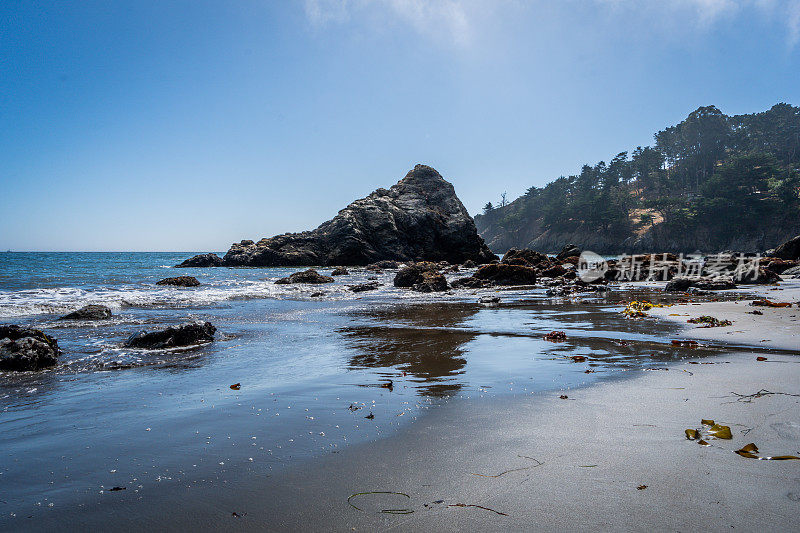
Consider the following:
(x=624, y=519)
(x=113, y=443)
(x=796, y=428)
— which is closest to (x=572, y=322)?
(x=796, y=428)

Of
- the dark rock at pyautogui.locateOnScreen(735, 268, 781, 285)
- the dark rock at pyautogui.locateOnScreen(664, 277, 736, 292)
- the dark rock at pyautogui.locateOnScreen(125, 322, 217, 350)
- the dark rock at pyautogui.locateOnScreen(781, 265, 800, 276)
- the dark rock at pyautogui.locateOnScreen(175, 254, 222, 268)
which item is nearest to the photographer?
the dark rock at pyautogui.locateOnScreen(125, 322, 217, 350)

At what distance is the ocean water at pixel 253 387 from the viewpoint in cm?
235

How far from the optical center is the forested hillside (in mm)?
55312

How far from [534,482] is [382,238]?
1693 inches

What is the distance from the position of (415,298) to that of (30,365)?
1077cm

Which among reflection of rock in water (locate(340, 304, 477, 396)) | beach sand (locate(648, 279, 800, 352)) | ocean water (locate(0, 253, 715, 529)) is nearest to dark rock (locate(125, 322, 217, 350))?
ocean water (locate(0, 253, 715, 529))

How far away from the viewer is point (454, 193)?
5188 centimetres

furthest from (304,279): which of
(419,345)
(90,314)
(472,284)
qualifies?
(419,345)

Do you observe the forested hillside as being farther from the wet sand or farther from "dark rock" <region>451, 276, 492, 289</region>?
the wet sand

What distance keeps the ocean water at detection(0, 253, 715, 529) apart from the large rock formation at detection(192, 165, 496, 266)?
34577 millimetres

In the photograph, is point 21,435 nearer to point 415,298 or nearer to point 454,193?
point 415,298

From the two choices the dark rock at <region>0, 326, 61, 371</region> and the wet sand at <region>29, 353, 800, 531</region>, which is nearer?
the wet sand at <region>29, 353, 800, 531</region>

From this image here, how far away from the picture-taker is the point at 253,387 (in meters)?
4.11

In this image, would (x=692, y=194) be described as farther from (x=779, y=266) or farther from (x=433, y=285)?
(x=433, y=285)
